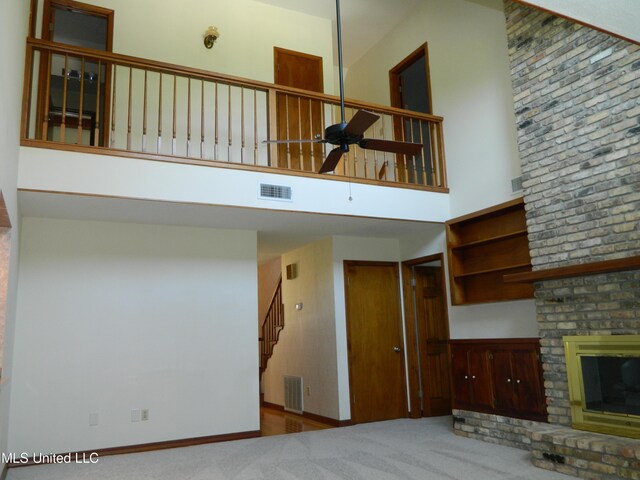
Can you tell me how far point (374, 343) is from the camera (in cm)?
695

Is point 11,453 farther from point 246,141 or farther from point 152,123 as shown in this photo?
point 246,141

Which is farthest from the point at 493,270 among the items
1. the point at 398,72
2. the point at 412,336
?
the point at 398,72

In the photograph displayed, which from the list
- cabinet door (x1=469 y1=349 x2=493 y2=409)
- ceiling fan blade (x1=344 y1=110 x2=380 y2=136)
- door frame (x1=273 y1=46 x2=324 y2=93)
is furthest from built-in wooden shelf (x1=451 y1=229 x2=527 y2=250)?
door frame (x1=273 y1=46 x2=324 y2=93)

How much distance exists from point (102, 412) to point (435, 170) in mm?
4669

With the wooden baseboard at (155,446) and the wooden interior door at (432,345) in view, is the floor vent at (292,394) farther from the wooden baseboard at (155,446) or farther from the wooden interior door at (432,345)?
the wooden interior door at (432,345)

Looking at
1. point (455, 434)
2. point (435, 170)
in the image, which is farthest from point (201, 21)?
point (455, 434)

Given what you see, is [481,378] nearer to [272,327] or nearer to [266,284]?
[272,327]

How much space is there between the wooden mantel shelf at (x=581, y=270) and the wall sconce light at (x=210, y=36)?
460 cm

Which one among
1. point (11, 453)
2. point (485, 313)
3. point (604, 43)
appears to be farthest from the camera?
point (485, 313)

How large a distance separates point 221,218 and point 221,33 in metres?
2.83

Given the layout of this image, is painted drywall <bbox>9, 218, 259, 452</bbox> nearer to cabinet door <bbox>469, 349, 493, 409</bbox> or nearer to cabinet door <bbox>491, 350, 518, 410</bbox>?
cabinet door <bbox>469, 349, 493, 409</bbox>

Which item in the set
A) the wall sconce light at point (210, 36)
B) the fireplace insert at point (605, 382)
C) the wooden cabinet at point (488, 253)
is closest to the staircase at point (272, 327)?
the wooden cabinet at point (488, 253)

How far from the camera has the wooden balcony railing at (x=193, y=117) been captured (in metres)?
4.75

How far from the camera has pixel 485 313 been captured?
5.70 metres
